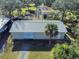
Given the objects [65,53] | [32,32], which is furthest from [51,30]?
[65,53]

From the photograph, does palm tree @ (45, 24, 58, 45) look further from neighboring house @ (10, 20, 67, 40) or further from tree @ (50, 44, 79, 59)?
tree @ (50, 44, 79, 59)

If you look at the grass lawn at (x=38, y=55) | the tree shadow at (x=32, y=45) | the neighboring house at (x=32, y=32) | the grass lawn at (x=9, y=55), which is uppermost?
the neighboring house at (x=32, y=32)

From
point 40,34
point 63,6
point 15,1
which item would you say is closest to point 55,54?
point 40,34

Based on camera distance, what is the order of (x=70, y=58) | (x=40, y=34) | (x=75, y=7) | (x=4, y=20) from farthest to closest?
(x=75, y=7)
(x=4, y=20)
(x=40, y=34)
(x=70, y=58)

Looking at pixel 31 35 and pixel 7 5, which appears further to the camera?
pixel 7 5

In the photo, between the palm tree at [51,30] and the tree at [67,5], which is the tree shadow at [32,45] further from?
the tree at [67,5]

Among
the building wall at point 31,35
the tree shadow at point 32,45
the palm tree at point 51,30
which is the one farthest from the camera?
the building wall at point 31,35

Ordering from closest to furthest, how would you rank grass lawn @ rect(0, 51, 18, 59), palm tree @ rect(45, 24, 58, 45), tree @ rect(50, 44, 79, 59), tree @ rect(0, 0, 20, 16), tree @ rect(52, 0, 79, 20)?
tree @ rect(50, 44, 79, 59)
grass lawn @ rect(0, 51, 18, 59)
palm tree @ rect(45, 24, 58, 45)
tree @ rect(52, 0, 79, 20)
tree @ rect(0, 0, 20, 16)

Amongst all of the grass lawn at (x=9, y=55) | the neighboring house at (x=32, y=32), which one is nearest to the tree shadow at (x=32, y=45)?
the neighboring house at (x=32, y=32)

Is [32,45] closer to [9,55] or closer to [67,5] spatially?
[9,55]

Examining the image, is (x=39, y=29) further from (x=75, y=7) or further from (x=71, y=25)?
(x=75, y=7)

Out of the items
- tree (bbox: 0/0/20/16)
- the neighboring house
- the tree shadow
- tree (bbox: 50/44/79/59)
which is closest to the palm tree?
the neighboring house
